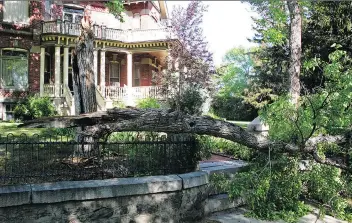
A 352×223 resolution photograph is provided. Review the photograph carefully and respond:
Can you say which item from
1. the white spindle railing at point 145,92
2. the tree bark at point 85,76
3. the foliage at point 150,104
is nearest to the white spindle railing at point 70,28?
the white spindle railing at point 145,92

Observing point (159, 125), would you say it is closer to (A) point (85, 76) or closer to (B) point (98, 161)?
(B) point (98, 161)

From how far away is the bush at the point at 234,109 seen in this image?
29.1 m

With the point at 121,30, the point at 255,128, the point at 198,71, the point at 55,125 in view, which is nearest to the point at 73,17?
the point at 121,30

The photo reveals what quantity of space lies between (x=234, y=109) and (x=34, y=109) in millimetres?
18854

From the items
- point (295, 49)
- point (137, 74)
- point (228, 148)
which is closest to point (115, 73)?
point (137, 74)

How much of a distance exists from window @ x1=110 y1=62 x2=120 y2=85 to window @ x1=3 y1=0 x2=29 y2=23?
22.2 feet

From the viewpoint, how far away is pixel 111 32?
20781mm

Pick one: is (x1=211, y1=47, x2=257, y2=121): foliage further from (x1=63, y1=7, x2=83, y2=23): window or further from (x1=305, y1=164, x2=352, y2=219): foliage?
(x1=305, y1=164, x2=352, y2=219): foliage

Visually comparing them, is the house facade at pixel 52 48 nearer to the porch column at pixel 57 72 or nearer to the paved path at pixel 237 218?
the porch column at pixel 57 72

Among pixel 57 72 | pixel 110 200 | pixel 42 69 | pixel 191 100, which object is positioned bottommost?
pixel 110 200

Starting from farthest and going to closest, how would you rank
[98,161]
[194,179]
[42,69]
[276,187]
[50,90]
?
[42,69]
[50,90]
[276,187]
[194,179]
[98,161]

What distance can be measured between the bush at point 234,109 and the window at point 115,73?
30.1 ft

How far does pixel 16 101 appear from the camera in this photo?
17.9 metres

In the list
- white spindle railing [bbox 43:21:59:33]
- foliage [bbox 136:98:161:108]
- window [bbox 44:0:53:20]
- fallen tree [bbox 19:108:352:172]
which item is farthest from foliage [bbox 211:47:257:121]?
fallen tree [bbox 19:108:352:172]
